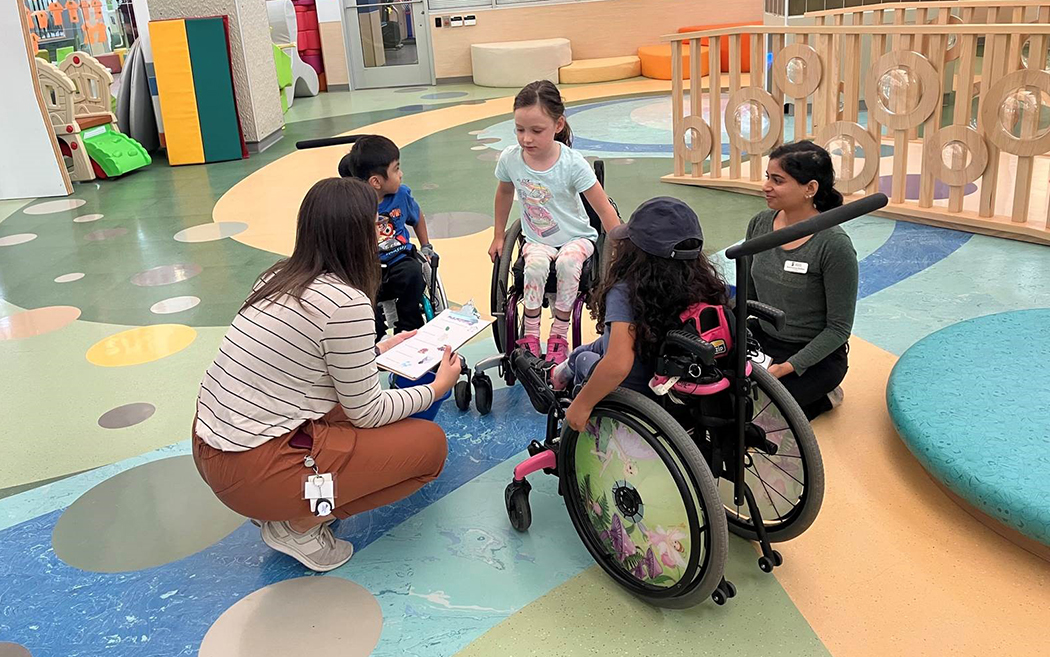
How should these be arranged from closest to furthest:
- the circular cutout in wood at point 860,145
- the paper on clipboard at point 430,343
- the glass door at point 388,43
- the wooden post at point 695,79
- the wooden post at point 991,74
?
the paper on clipboard at point 430,343, the wooden post at point 991,74, the circular cutout in wood at point 860,145, the wooden post at point 695,79, the glass door at point 388,43

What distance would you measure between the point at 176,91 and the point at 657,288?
6.62 metres

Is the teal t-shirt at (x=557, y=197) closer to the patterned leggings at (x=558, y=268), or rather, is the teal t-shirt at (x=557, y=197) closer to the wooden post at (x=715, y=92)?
the patterned leggings at (x=558, y=268)

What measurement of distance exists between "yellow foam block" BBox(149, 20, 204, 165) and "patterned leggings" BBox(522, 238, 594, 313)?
561 cm

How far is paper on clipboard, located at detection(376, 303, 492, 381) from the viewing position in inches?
94.0

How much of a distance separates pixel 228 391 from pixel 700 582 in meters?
1.20

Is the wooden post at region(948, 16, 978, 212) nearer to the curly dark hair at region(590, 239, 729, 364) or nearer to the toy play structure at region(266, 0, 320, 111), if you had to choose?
the curly dark hair at region(590, 239, 729, 364)

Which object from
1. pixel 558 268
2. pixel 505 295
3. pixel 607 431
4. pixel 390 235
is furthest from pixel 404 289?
pixel 607 431

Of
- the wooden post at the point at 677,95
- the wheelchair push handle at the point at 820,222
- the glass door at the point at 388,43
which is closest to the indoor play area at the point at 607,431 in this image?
the wheelchair push handle at the point at 820,222

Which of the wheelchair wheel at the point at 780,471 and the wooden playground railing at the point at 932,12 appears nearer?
the wheelchair wheel at the point at 780,471

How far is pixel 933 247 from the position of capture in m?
4.33

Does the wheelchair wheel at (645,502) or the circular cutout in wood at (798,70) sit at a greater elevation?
Answer: the circular cutout in wood at (798,70)

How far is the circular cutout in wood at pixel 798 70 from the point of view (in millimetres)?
4836

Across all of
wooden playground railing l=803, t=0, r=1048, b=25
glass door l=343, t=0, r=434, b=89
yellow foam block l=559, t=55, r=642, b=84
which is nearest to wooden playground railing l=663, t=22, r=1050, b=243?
wooden playground railing l=803, t=0, r=1048, b=25

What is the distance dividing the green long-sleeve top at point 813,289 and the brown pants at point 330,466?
1185mm
